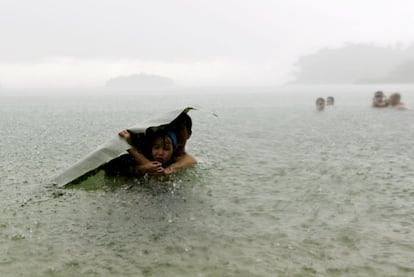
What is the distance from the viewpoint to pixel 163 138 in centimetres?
1245

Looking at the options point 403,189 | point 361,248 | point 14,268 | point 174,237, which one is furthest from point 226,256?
point 403,189

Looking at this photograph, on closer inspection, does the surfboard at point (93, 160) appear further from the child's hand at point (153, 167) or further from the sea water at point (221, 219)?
the child's hand at point (153, 167)

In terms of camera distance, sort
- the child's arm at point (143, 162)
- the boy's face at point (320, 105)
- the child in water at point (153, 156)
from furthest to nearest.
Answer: the boy's face at point (320, 105)
the child in water at point (153, 156)
the child's arm at point (143, 162)

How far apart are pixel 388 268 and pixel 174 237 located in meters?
4.09

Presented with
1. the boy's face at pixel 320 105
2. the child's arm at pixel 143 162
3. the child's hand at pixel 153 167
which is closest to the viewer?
the child's arm at pixel 143 162

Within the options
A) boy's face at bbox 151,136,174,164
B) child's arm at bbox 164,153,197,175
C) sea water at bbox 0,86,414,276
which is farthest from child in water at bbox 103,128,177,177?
sea water at bbox 0,86,414,276

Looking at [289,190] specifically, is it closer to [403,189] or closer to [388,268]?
[403,189]

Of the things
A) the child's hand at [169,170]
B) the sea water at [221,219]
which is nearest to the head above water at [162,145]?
the child's hand at [169,170]

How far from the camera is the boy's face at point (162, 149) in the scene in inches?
486

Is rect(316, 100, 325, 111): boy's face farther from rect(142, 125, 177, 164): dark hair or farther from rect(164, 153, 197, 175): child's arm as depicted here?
rect(142, 125, 177, 164): dark hair

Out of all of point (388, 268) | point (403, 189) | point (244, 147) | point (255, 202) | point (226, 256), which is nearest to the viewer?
point (388, 268)

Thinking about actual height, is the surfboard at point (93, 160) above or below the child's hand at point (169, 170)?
above

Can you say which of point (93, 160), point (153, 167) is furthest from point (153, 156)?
point (93, 160)

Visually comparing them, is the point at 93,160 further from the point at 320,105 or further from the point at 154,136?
the point at 320,105
